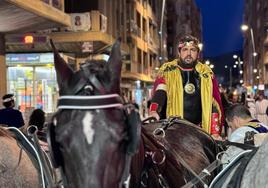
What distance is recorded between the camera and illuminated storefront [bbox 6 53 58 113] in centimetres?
2447

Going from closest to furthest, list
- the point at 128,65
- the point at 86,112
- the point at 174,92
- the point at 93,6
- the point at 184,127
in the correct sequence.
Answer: the point at 86,112
the point at 184,127
the point at 174,92
the point at 93,6
the point at 128,65

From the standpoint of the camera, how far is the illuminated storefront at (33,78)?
2447cm

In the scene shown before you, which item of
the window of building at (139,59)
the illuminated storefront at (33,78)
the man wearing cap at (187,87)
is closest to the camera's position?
the man wearing cap at (187,87)

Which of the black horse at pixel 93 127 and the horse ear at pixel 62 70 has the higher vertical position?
the horse ear at pixel 62 70

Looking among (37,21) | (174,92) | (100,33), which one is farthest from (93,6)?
(174,92)

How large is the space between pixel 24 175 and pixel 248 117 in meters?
3.13

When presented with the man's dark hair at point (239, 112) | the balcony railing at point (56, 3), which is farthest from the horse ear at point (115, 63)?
the balcony railing at point (56, 3)

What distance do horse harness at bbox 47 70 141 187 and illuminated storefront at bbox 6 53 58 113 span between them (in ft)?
72.1

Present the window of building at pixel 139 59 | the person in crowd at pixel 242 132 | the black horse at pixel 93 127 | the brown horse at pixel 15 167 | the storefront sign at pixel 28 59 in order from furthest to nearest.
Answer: the window of building at pixel 139 59, the storefront sign at pixel 28 59, the person in crowd at pixel 242 132, the brown horse at pixel 15 167, the black horse at pixel 93 127

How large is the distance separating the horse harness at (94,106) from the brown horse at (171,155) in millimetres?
291

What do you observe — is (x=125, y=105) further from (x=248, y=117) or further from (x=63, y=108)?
(x=248, y=117)

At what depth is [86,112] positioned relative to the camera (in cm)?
248

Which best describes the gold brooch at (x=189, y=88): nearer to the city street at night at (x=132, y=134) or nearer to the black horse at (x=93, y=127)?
the city street at night at (x=132, y=134)

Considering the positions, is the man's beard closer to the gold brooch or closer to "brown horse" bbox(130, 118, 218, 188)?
the gold brooch
